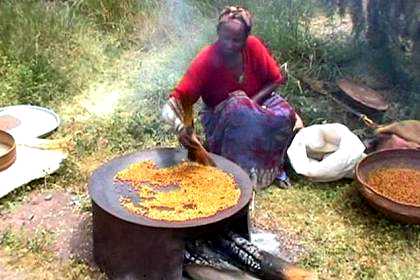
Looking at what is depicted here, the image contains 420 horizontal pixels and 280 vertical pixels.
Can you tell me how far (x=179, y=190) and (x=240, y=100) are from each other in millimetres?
942

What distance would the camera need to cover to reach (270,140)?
182 inches

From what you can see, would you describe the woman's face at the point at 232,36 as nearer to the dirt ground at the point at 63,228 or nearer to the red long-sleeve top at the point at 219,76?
the red long-sleeve top at the point at 219,76

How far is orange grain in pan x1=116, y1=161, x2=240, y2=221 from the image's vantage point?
362 cm

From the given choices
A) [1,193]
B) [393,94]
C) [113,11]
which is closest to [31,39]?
[113,11]

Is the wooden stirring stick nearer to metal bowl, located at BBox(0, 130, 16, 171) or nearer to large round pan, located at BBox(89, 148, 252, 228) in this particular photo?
large round pan, located at BBox(89, 148, 252, 228)

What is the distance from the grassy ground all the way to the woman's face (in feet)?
3.59

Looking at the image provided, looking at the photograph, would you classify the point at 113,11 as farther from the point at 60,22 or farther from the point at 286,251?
the point at 286,251

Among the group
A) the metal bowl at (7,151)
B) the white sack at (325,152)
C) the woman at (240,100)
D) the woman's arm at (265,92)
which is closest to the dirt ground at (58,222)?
the metal bowl at (7,151)

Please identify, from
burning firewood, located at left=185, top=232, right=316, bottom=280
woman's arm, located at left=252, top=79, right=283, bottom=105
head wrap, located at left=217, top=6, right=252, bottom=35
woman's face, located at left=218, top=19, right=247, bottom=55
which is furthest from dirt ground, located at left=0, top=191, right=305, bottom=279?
head wrap, located at left=217, top=6, right=252, bottom=35

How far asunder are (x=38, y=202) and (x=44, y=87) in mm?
1732

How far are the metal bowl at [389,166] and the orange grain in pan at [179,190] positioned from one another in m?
1.00

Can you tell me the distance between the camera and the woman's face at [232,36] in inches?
168

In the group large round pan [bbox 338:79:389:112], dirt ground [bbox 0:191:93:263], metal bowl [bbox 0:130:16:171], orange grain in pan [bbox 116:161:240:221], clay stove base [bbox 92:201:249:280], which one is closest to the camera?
clay stove base [bbox 92:201:249:280]

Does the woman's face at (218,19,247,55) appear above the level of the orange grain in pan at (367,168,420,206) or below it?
above
